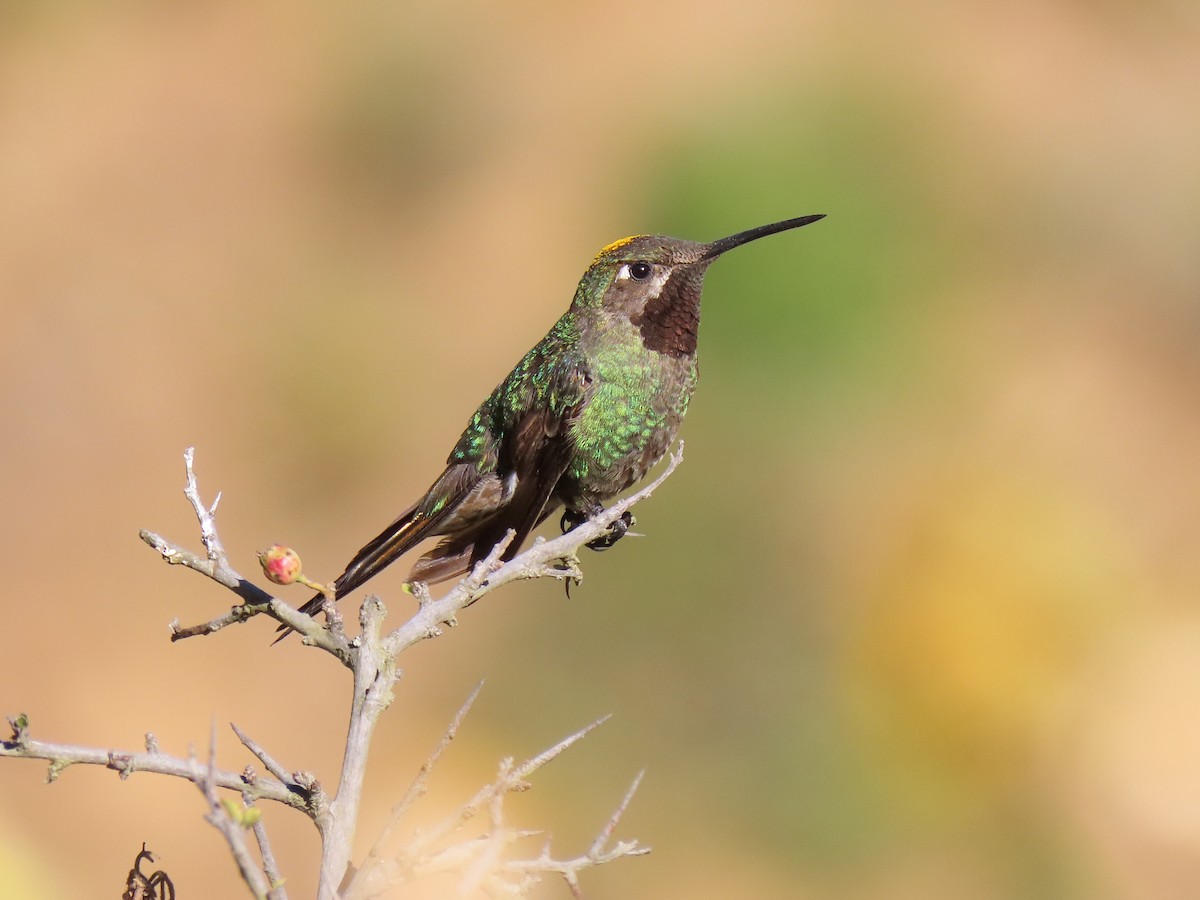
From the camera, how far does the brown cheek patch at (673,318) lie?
4.39 m

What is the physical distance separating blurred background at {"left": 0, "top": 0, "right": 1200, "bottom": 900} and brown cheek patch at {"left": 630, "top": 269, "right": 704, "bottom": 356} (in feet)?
12.0

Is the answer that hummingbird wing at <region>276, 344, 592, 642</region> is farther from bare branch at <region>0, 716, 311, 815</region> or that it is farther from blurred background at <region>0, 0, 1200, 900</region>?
blurred background at <region>0, 0, 1200, 900</region>

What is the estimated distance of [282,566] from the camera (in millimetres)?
2277

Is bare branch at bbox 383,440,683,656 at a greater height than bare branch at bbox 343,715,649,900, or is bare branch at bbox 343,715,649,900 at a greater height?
bare branch at bbox 383,440,683,656

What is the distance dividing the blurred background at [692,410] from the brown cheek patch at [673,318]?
3.67 meters

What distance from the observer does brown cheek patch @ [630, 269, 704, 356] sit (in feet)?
14.4

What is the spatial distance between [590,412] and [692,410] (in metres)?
5.14

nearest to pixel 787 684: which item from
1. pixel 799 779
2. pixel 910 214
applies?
pixel 799 779

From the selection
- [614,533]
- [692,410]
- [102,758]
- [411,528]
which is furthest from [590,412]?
[692,410]

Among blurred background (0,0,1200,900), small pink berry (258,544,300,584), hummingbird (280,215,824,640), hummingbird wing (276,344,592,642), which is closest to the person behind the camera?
small pink berry (258,544,300,584)

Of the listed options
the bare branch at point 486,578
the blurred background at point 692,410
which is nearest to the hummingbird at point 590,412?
the bare branch at point 486,578

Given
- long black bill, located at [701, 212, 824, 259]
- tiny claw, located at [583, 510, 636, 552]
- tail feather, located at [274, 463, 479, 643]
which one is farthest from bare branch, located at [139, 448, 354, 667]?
long black bill, located at [701, 212, 824, 259]

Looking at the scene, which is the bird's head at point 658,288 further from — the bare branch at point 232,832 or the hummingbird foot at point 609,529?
the bare branch at point 232,832

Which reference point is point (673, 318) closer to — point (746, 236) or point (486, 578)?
point (746, 236)
